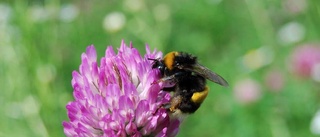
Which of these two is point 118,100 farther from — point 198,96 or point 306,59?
point 306,59

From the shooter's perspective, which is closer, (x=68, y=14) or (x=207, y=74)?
(x=207, y=74)

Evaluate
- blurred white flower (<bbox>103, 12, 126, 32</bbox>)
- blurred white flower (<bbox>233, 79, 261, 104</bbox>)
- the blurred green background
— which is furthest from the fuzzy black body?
blurred white flower (<bbox>103, 12, 126, 32</bbox>)

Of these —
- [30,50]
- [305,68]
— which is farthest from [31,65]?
[305,68]

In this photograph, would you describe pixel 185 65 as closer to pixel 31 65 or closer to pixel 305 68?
pixel 31 65

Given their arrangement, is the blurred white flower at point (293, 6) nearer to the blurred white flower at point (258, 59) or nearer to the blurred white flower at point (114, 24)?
the blurred white flower at point (258, 59)

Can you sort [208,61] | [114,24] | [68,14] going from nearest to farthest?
[114,24]
[68,14]
[208,61]

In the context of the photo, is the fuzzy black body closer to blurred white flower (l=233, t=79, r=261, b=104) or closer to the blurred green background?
the blurred green background

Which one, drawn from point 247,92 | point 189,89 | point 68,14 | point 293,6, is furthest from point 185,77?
point 68,14
